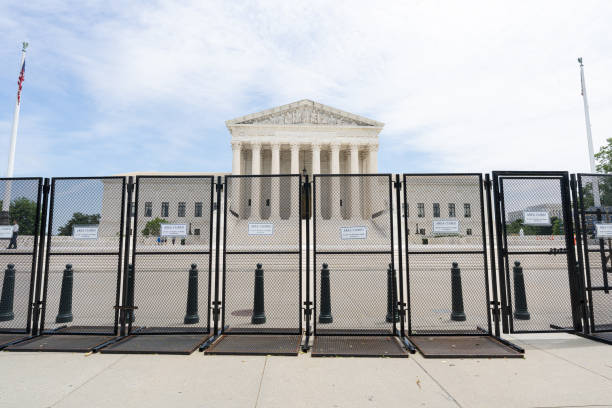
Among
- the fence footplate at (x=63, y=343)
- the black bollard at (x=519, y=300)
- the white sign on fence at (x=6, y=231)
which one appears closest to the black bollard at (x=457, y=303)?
the black bollard at (x=519, y=300)

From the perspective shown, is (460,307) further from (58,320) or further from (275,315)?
Answer: (58,320)

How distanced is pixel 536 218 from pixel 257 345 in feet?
17.9

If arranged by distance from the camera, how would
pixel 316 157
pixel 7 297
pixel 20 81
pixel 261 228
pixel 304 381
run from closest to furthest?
pixel 304 381
pixel 261 228
pixel 7 297
pixel 20 81
pixel 316 157

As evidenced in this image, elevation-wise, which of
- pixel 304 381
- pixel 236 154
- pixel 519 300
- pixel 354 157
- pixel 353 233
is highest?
pixel 236 154

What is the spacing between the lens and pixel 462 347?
5480 millimetres

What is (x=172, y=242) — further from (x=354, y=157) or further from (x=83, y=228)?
(x=354, y=157)

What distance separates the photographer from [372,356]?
5098 millimetres

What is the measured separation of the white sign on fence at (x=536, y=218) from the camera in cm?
641

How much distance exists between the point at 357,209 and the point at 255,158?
16242 millimetres

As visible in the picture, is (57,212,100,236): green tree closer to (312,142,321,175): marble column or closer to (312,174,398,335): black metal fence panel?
(312,174,398,335): black metal fence panel

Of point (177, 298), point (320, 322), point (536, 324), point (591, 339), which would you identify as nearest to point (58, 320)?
point (177, 298)

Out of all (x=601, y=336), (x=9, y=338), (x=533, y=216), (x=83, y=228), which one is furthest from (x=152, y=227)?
(x=601, y=336)

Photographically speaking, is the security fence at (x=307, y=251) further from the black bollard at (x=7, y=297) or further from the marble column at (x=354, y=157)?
the marble column at (x=354, y=157)

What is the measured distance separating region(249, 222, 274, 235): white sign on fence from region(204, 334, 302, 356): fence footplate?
1799 millimetres
